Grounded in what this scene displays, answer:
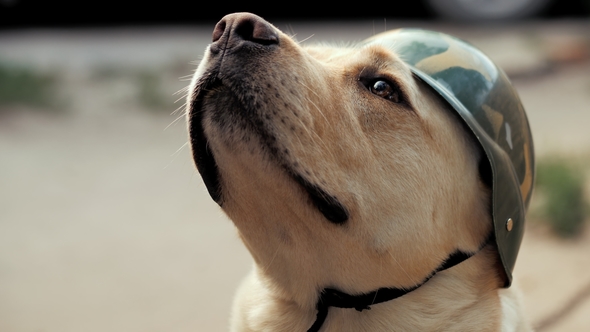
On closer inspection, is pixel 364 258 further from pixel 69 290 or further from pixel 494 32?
pixel 494 32

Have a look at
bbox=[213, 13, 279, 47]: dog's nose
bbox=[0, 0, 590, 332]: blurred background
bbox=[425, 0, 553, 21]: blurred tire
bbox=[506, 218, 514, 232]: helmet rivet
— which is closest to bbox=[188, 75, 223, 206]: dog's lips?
bbox=[213, 13, 279, 47]: dog's nose

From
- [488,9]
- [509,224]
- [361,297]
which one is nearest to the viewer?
[361,297]

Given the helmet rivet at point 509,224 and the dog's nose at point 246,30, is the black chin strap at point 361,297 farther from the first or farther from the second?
the dog's nose at point 246,30

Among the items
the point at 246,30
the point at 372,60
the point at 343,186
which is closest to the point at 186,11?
the point at 372,60

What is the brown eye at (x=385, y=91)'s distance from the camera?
2.46 metres

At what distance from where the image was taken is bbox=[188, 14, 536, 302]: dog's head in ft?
7.02

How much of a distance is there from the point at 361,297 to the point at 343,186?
46cm

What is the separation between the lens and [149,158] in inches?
246

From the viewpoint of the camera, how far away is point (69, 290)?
14.3ft

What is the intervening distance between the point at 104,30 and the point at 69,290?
552 cm

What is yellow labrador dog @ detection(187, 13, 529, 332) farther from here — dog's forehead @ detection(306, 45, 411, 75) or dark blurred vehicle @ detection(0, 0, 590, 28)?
dark blurred vehicle @ detection(0, 0, 590, 28)

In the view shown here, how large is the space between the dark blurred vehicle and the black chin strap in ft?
22.1

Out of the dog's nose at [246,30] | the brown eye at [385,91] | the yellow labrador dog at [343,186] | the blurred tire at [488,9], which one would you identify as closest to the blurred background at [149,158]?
the blurred tire at [488,9]

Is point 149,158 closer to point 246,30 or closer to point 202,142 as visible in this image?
point 202,142
